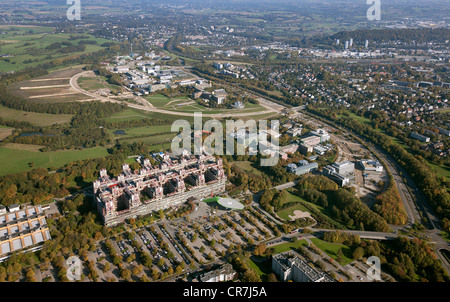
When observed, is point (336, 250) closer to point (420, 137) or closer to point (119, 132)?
point (420, 137)

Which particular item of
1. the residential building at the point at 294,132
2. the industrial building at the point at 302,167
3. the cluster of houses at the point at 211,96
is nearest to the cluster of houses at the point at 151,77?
the cluster of houses at the point at 211,96

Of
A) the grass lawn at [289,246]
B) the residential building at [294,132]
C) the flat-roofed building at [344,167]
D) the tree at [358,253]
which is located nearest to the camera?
the tree at [358,253]

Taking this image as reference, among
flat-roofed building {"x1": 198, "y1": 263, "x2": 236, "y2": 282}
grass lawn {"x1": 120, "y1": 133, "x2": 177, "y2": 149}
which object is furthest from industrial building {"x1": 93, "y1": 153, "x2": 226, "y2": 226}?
flat-roofed building {"x1": 198, "y1": 263, "x2": 236, "y2": 282}

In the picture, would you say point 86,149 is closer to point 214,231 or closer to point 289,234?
point 214,231

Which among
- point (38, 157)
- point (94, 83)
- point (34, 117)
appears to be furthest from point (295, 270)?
point (94, 83)

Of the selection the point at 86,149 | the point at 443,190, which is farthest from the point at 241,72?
the point at 443,190

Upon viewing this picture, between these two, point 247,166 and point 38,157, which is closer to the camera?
point 38,157

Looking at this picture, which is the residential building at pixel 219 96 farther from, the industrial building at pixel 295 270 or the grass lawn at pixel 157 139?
the industrial building at pixel 295 270
